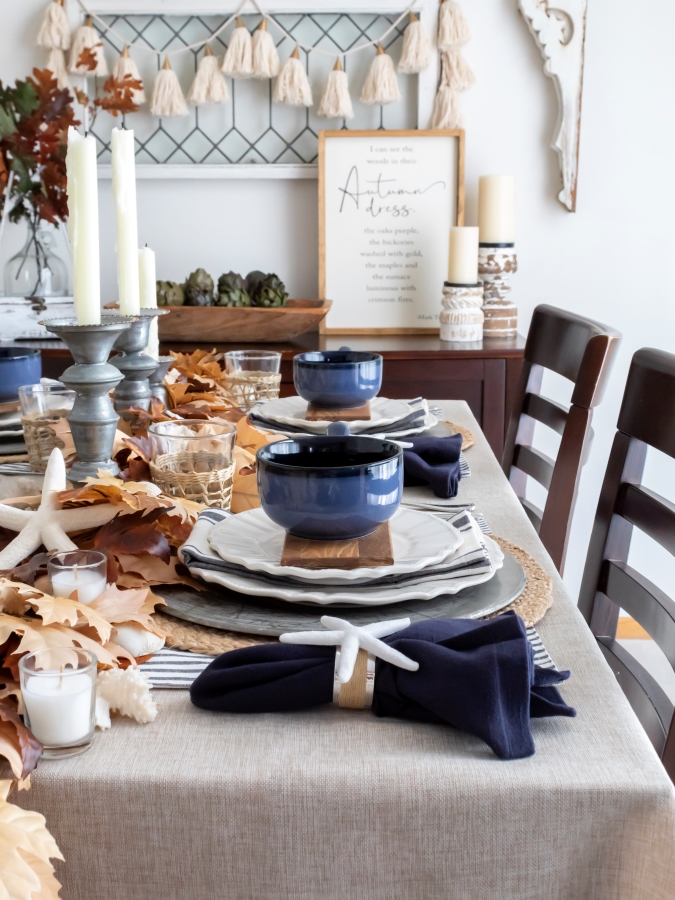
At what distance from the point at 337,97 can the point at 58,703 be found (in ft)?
6.98

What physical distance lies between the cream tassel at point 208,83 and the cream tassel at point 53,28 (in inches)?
14.1

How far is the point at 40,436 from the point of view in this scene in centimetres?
107

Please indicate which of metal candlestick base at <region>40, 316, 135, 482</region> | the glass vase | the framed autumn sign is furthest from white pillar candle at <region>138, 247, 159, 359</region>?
the framed autumn sign

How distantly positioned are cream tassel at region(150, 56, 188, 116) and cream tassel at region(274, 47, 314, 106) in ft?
0.84

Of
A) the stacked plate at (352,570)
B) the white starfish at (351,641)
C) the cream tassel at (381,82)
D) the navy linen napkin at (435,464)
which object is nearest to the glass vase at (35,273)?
the cream tassel at (381,82)

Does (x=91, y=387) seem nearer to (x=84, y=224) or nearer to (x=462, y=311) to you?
(x=84, y=224)

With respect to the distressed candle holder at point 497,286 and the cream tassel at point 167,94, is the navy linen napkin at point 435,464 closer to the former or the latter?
the distressed candle holder at point 497,286

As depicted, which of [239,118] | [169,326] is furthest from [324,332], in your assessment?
[239,118]

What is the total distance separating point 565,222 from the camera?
250 cm

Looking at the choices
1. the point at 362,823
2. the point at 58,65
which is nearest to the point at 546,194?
the point at 58,65

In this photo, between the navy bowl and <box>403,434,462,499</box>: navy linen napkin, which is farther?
<box>403,434,462,499</box>: navy linen napkin

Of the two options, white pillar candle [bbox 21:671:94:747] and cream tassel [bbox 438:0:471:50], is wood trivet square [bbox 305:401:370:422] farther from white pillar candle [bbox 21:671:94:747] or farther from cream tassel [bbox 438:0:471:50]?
cream tassel [bbox 438:0:471:50]

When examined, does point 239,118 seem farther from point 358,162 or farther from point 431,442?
point 431,442

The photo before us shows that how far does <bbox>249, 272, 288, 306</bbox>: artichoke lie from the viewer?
226 centimetres
